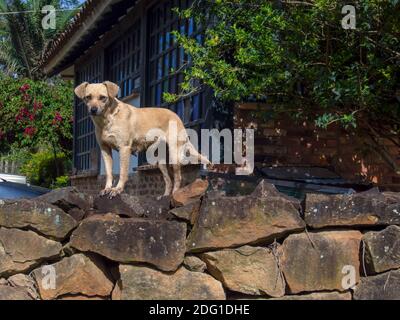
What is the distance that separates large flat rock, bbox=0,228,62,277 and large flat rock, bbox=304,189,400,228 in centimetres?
151

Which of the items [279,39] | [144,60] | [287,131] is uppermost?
[144,60]

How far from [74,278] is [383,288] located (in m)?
1.80

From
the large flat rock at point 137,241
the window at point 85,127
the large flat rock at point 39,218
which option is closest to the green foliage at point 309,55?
the large flat rock at point 137,241

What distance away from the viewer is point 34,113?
16.2 m

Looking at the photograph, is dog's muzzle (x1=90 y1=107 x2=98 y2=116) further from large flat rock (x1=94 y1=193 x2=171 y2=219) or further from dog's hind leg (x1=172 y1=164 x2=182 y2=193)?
dog's hind leg (x1=172 y1=164 x2=182 y2=193)

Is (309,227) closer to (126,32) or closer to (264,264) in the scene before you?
(264,264)

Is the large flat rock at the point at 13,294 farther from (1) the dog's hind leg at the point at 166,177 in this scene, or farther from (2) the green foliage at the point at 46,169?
(2) the green foliage at the point at 46,169

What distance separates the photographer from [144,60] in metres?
8.91

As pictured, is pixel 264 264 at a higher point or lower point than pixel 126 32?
lower

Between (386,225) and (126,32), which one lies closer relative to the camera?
(386,225)

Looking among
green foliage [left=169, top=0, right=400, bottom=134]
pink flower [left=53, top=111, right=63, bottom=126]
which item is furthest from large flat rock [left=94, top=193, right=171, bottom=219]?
pink flower [left=53, top=111, right=63, bottom=126]

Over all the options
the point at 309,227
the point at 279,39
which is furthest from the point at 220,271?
the point at 279,39

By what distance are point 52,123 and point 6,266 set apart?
13412 millimetres
